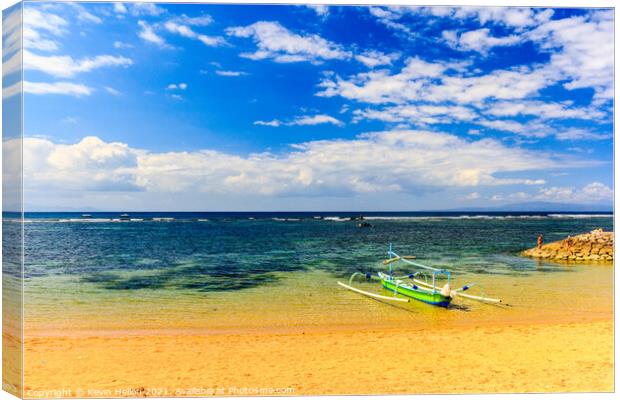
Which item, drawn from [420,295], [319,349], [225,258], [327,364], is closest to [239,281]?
[420,295]

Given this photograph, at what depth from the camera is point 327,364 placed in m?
6.81

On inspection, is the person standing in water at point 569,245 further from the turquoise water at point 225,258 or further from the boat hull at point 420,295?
the boat hull at point 420,295

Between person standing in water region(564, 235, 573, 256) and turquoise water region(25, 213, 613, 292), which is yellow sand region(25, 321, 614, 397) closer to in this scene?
turquoise water region(25, 213, 613, 292)

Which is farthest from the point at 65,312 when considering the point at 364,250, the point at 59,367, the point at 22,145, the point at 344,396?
the point at 364,250

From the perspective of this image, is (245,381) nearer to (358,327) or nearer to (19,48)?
(358,327)

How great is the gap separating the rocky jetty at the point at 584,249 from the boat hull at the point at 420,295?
10.9 m

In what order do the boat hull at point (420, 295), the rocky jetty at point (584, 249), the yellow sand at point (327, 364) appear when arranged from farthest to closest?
1. the rocky jetty at point (584, 249)
2. the boat hull at point (420, 295)
3. the yellow sand at point (327, 364)

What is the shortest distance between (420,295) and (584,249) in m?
12.1

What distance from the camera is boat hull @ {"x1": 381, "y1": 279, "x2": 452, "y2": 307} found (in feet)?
35.5

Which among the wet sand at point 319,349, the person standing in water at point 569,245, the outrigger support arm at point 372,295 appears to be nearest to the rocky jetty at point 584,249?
the person standing in water at point 569,245

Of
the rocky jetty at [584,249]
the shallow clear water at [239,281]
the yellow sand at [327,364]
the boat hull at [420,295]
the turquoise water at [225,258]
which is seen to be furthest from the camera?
the rocky jetty at [584,249]

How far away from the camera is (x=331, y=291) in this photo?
12.9 m

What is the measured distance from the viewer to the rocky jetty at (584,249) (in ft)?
61.4

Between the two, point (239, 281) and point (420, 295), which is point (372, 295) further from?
point (239, 281)
